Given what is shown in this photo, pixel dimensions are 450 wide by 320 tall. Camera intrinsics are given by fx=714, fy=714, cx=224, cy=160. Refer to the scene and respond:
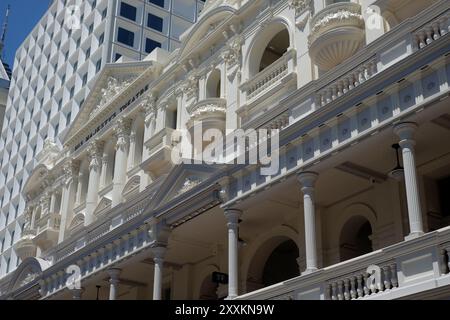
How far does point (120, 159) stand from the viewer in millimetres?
32344

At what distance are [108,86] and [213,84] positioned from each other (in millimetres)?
9377

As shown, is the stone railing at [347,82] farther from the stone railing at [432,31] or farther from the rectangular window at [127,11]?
the rectangular window at [127,11]

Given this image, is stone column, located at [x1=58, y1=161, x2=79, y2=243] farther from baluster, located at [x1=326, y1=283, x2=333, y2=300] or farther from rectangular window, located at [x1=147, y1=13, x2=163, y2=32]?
baluster, located at [x1=326, y1=283, x2=333, y2=300]

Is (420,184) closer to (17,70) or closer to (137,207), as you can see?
(137,207)

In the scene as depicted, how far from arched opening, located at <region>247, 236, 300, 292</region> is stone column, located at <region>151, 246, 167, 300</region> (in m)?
2.96

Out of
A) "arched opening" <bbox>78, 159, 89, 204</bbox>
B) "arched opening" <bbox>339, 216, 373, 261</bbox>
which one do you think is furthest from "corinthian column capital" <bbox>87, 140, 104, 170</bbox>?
"arched opening" <bbox>339, 216, 373, 261</bbox>

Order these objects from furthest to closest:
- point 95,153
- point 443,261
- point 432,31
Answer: point 95,153 < point 432,31 < point 443,261

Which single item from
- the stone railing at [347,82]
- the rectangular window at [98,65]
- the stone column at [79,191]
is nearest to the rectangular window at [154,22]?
the rectangular window at [98,65]

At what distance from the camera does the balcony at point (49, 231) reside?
3672 centimetres

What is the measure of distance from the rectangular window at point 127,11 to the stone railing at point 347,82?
3102 centimetres

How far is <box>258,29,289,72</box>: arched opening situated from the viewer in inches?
1060

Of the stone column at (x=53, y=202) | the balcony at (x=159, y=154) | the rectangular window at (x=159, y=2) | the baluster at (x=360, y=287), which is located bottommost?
the baluster at (x=360, y=287)

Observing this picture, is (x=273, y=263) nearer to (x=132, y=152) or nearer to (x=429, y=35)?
(x=132, y=152)

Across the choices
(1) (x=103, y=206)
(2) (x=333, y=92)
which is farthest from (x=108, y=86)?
(2) (x=333, y=92)
